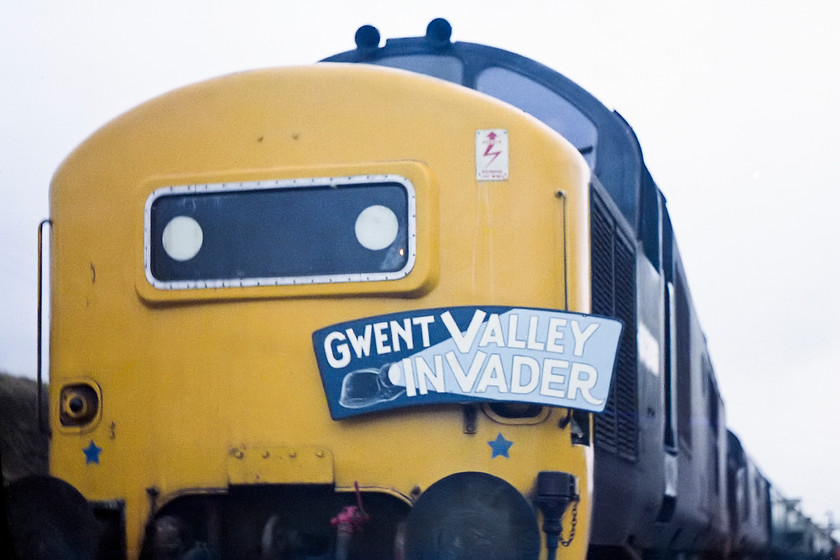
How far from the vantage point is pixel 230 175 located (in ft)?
12.1

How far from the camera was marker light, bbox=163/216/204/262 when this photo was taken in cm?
370

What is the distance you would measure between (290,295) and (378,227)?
0.35m

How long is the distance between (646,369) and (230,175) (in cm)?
241

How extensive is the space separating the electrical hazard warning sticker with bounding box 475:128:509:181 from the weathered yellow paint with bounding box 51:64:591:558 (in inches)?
0.8

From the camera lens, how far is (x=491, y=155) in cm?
362

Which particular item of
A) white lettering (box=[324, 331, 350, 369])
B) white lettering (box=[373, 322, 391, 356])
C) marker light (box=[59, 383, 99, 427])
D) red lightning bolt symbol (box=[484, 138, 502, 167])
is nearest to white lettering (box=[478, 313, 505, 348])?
white lettering (box=[373, 322, 391, 356])

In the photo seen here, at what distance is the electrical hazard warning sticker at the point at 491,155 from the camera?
360 centimetres

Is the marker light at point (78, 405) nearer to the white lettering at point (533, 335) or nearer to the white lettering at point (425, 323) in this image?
the white lettering at point (425, 323)

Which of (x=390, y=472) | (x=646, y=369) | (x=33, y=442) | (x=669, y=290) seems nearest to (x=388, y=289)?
(x=390, y=472)

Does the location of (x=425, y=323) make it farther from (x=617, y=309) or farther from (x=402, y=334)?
(x=617, y=309)

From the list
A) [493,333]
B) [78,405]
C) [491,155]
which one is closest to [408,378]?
[493,333]

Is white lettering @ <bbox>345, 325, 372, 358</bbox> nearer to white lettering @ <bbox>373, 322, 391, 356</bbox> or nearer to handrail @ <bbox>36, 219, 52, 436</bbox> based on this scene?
white lettering @ <bbox>373, 322, 391, 356</bbox>

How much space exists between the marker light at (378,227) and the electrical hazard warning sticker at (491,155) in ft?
1.02

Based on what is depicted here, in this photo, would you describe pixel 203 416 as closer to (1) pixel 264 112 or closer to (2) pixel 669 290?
(1) pixel 264 112
